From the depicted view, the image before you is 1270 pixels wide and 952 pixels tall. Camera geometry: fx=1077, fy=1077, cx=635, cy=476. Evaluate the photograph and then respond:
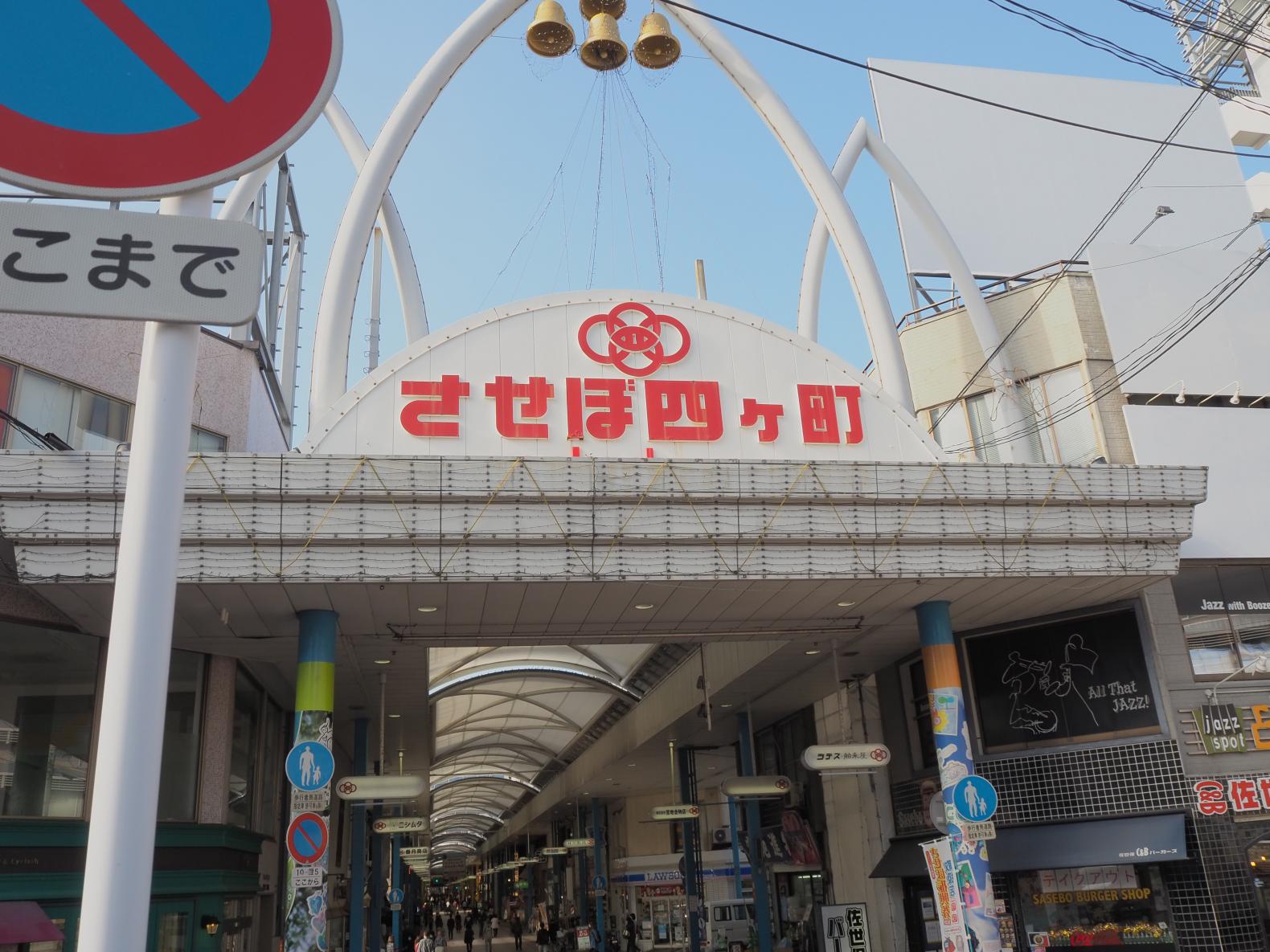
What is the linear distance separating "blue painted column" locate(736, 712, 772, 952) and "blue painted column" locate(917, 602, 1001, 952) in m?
9.49

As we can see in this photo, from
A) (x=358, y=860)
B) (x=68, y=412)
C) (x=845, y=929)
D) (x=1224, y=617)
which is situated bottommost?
(x=845, y=929)

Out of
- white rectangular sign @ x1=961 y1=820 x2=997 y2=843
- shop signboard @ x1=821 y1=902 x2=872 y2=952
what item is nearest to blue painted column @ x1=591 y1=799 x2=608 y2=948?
shop signboard @ x1=821 y1=902 x2=872 y2=952

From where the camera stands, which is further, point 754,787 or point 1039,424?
point 754,787

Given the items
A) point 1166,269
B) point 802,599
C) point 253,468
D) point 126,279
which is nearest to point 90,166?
point 126,279

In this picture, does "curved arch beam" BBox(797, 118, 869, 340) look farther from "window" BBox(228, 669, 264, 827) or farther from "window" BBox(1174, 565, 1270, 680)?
"window" BBox(228, 669, 264, 827)

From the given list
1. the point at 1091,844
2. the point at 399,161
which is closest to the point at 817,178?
the point at 399,161

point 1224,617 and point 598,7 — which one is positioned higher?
point 598,7

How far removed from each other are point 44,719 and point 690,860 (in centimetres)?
1989

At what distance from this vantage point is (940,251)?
67.9ft

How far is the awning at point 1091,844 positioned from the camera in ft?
53.0

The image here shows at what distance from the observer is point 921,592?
1571 cm

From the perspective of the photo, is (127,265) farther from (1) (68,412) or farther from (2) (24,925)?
(1) (68,412)

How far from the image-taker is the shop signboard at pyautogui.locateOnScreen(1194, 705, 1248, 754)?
16734 millimetres

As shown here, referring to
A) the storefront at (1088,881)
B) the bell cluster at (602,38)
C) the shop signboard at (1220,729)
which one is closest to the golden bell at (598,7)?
the bell cluster at (602,38)
